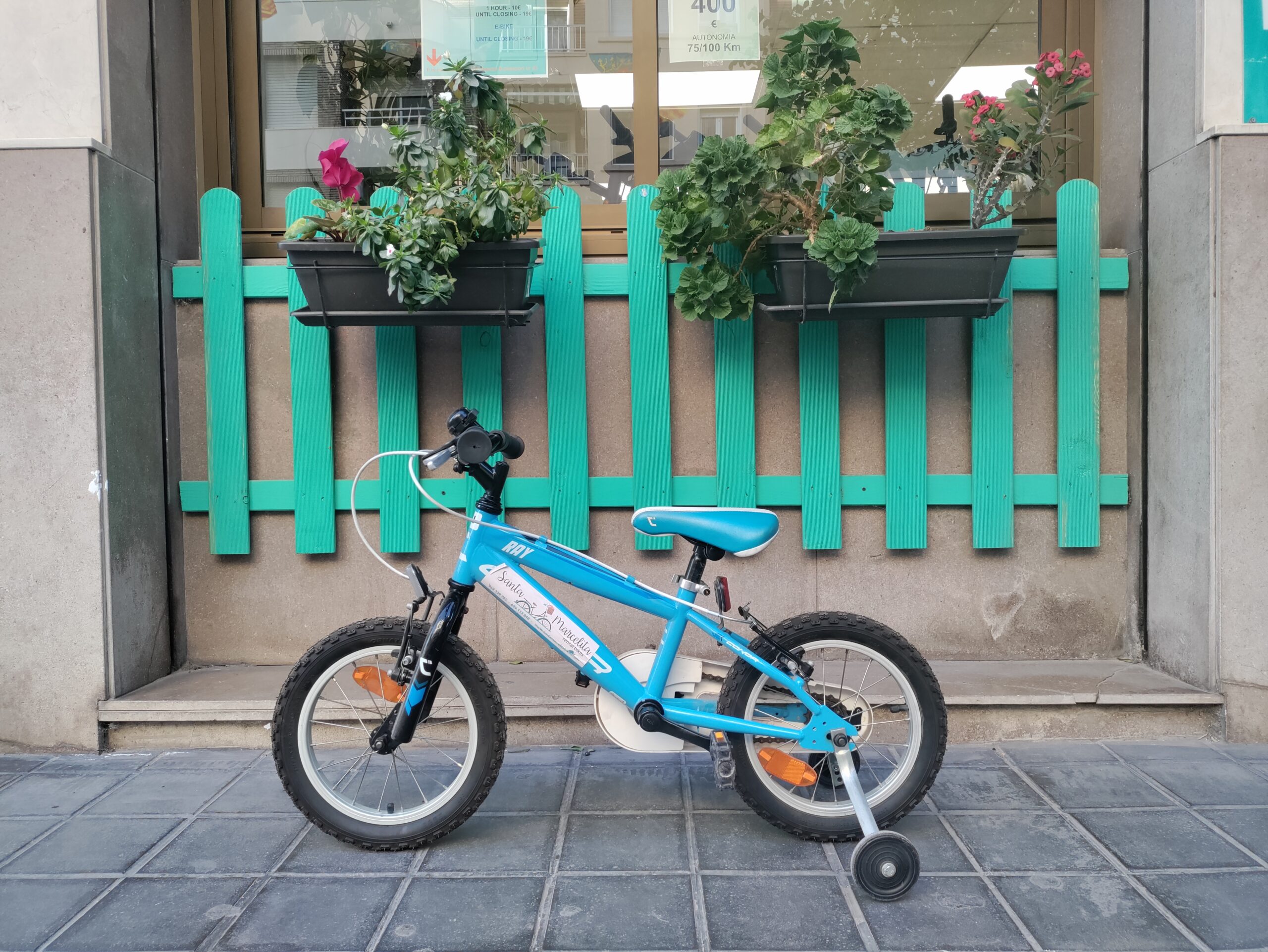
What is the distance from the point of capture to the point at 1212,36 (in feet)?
11.6

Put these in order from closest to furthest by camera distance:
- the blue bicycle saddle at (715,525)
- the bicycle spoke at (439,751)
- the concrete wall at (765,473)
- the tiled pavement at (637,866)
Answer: the tiled pavement at (637,866)
the blue bicycle saddle at (715,525)
the bicycle spoke at (439,751)
the concrete wall at (765,473)

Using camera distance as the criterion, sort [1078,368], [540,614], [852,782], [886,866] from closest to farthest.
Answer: [886,866] → [852,782] → [540,614] → [1078,368]

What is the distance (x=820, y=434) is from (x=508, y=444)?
1.55 meters

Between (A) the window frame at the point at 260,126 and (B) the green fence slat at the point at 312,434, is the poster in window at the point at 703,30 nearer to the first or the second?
(A) the window frame at the point at 260,126

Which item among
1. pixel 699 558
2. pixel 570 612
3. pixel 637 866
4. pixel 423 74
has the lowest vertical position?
pixel 637 866

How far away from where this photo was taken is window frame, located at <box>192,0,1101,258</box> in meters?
4.18

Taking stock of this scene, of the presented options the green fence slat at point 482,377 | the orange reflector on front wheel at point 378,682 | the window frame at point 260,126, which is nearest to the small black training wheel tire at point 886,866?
the orange reflector on front wheel at point 378,682

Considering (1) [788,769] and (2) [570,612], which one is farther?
(2) [570,612]

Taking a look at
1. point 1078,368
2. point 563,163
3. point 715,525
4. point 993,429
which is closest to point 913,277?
point 993,429

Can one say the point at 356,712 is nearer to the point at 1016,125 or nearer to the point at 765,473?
A: the point at 765,473

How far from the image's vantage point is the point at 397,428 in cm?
391

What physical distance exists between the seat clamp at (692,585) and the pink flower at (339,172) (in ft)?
5.97

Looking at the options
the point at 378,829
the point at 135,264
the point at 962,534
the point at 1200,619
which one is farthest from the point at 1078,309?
the point at 135,264

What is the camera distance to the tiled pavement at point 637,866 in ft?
7.67
